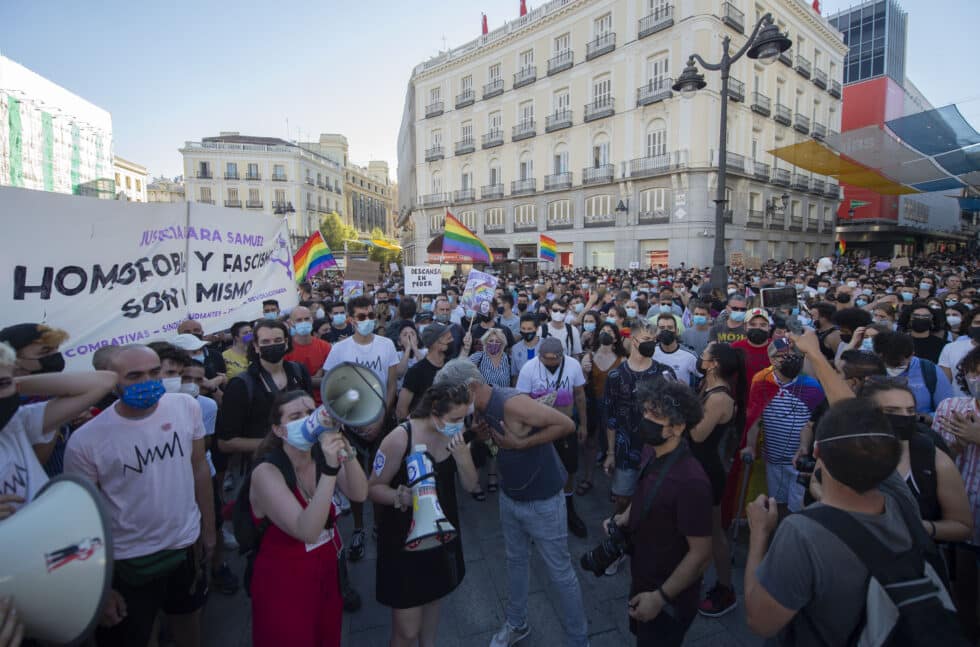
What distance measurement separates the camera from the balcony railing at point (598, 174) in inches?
1039

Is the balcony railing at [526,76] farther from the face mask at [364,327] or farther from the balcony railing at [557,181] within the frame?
the face mask at [364,327]

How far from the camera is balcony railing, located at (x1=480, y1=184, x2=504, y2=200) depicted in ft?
104

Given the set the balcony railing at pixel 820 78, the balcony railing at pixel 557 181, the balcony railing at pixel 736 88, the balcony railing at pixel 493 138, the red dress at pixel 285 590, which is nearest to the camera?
the red dress at pixel 285 590

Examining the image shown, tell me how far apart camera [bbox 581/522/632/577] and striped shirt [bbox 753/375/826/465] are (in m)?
1.51

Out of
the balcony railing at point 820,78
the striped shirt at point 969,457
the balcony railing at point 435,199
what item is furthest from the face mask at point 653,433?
the balcony railing at point 820,78

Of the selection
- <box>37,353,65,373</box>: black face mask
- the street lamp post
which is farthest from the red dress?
the street lamp post

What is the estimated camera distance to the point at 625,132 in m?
25.7

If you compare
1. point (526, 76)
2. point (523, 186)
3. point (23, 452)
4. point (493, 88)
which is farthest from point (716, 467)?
point (493, 88)

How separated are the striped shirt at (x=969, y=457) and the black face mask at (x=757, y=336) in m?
1.74

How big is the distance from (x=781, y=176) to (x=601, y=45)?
13.1m

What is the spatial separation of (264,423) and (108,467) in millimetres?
1115

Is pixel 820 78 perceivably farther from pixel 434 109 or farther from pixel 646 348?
pixel 646 348

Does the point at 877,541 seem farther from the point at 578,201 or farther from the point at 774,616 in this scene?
the point at 578,201

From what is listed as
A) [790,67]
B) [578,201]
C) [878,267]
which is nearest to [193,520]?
[878,267]
